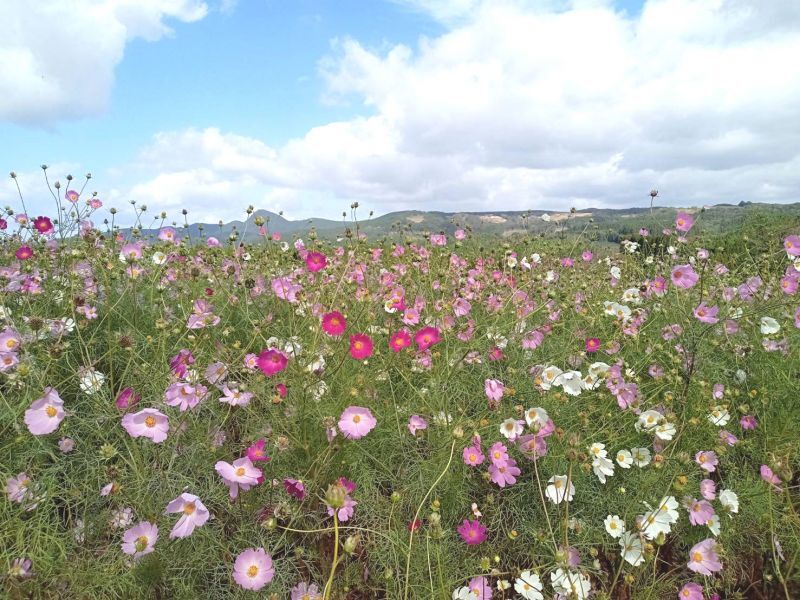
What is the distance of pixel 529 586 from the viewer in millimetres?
1562

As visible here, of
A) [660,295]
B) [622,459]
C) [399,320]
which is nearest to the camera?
[622,459]

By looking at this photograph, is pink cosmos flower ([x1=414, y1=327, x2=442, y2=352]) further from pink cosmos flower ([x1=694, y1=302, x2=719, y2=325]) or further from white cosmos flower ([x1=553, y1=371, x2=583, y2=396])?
pink cosmos flower ([x1=694, y1=302, x2=719, y2=325])

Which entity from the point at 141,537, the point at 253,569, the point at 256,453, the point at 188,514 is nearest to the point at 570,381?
the point at 256,453

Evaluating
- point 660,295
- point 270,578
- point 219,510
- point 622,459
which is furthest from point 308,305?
point 660,295

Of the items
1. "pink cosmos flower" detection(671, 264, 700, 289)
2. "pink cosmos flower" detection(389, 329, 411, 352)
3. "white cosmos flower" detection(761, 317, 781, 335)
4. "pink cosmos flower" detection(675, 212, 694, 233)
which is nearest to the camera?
"pink cosmos flower" detection(389, 329, 411, 352)

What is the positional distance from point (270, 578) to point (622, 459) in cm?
134

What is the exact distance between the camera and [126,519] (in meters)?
1.65

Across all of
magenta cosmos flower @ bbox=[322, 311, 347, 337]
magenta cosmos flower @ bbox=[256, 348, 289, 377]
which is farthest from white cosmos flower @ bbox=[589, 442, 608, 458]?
magenta cosmos flower @ bbox=[256, 348, 289, 377]

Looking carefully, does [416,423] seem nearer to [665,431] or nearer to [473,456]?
[473,456]

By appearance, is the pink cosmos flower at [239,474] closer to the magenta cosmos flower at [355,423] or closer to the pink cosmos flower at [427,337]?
the magenta cosmos flower at [355,423]

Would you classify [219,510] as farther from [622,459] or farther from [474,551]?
[622,459]

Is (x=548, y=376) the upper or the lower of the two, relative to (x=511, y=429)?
upper

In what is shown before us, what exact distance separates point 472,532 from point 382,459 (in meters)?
0.43

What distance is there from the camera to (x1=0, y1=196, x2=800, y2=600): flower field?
1546 mm
